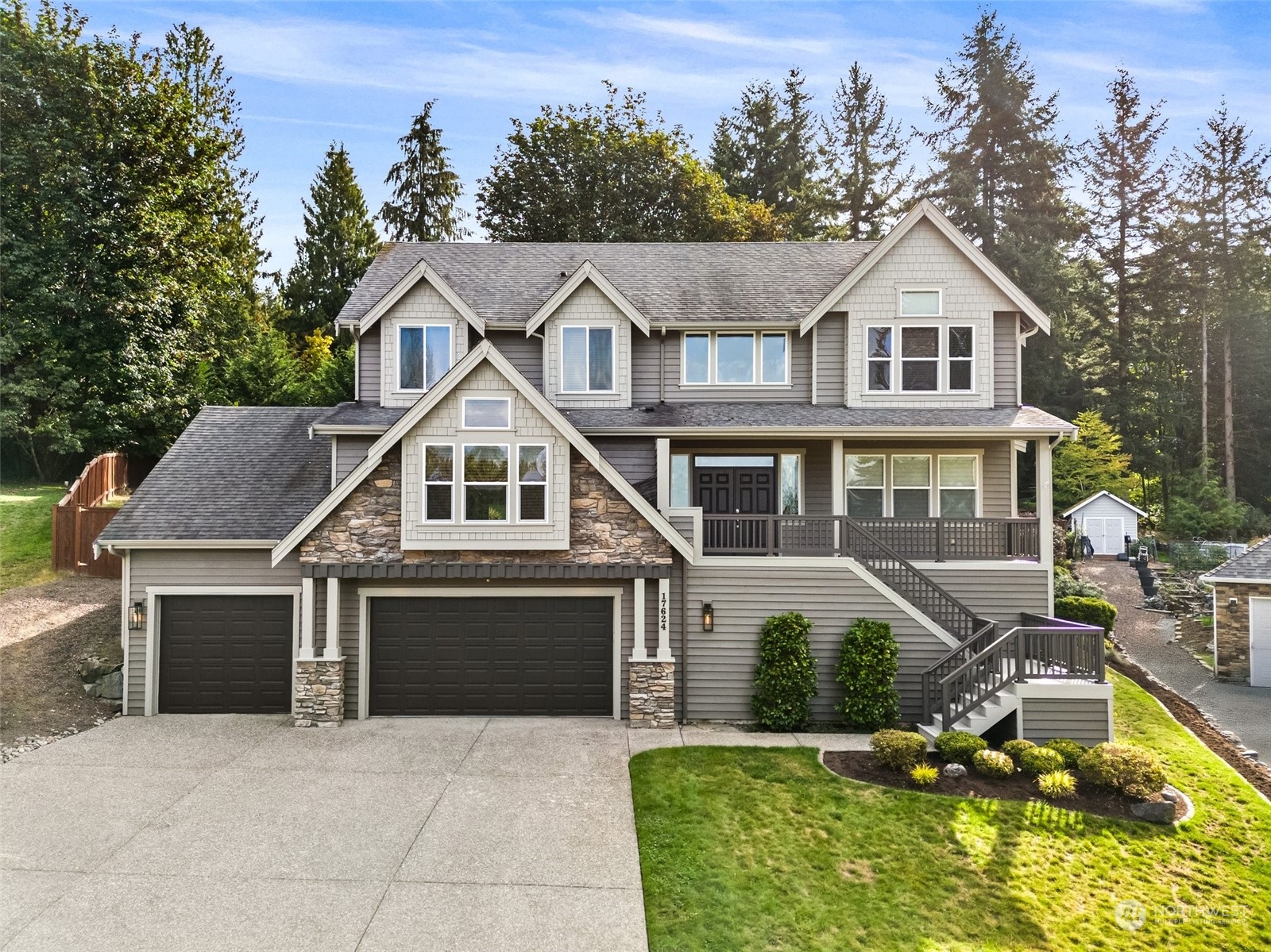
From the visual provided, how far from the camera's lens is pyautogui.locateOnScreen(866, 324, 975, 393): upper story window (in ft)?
48.3

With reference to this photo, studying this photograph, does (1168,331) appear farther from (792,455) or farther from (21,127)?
(21,127)

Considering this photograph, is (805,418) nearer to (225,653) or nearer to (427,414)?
(427,414)

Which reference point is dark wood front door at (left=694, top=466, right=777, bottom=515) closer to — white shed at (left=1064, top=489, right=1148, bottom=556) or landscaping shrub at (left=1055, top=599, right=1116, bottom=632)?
landscaping shrub at (left=1055, top=599, right=1116, bottom=632)

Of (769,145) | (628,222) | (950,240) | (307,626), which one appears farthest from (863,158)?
(307,626)

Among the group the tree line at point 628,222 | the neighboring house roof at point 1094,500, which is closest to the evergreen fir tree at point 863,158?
the tree line at point 628,222

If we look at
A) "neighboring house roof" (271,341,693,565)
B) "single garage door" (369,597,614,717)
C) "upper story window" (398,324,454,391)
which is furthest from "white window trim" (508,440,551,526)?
"upper story window" (398,324,454,391)

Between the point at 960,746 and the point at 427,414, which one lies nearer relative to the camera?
the point at 960,746

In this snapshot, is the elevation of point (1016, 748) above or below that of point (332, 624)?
below

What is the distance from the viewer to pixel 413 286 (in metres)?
14.8

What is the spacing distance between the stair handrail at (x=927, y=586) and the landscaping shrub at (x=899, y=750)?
291cm

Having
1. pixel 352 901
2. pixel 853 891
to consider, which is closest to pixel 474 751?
pixel 352 901

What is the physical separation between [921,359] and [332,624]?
42.8 feet

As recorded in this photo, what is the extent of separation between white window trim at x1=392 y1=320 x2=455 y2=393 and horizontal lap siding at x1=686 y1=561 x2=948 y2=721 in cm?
728

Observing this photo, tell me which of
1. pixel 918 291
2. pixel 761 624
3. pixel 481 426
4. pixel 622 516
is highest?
pixel 918 291
